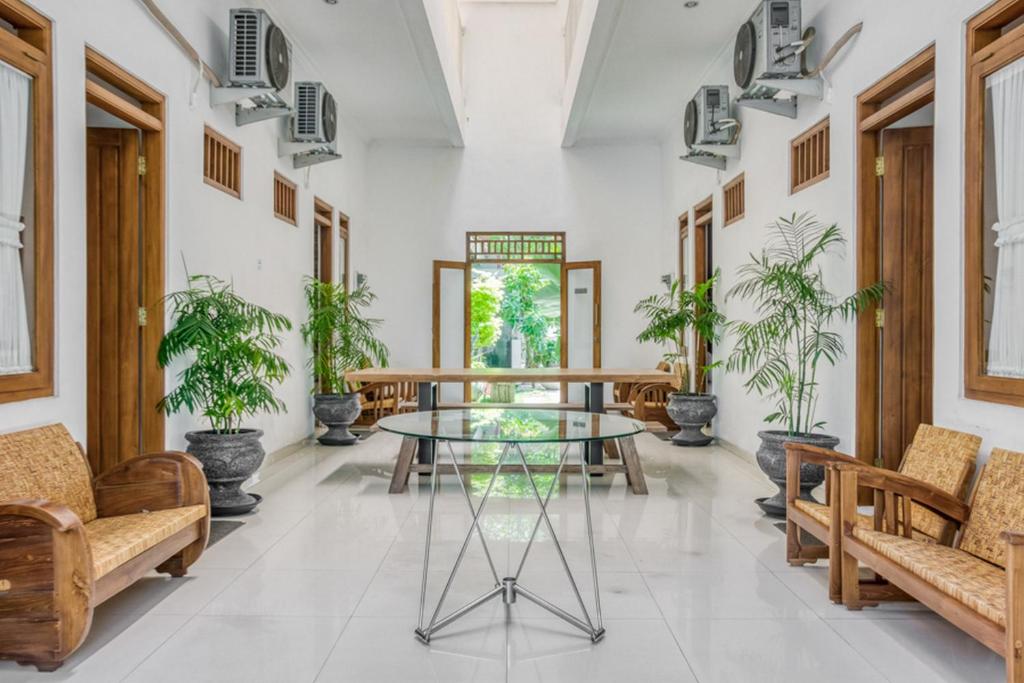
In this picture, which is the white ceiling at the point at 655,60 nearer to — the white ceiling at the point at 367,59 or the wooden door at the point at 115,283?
the white ceiling at the point at 367,59

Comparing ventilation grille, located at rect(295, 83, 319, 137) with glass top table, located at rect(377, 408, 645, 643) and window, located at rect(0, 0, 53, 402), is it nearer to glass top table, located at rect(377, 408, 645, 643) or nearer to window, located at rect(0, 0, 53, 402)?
window, located at rect(0, 0, 53, 402)

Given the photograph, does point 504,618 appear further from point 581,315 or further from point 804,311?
point 581,315

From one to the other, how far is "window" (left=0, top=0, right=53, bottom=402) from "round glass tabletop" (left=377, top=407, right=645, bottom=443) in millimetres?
1492

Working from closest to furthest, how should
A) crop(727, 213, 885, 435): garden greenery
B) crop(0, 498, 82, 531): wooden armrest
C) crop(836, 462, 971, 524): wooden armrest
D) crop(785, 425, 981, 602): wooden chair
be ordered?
crop(0, 498, 82, 531): wooden armrest, crop(836, 462, 971, 524): wooden armrest, crop(785, 425, 981, 602): wooden chair, crop(727, 213, 885, 435): garden greenery

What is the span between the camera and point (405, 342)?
9453 mm

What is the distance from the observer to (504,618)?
2.76 m

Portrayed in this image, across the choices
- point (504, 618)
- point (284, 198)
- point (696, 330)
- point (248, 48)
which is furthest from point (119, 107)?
point (696, 330)

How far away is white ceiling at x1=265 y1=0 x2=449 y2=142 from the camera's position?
18.3 feet

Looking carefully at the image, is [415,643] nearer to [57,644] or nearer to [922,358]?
[57,644]

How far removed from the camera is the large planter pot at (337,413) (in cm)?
693

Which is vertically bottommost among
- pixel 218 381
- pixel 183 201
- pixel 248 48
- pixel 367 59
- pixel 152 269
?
pixel 218 381

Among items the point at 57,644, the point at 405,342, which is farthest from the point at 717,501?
the point at 405,342

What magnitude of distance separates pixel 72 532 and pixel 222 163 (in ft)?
11.3

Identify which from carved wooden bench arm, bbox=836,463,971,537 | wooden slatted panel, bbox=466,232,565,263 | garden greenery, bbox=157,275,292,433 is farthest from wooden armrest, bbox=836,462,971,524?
wooden slatted panel, bbox=466,232,565,263
